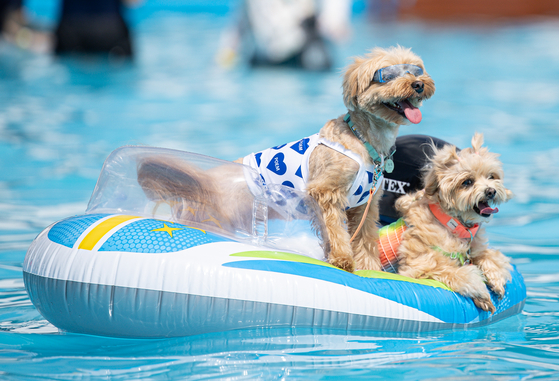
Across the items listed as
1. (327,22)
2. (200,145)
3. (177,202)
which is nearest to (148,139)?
(200,145)

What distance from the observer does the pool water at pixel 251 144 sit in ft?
12.2

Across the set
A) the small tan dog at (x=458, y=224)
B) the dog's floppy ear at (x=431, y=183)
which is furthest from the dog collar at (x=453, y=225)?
the dog's floppy ear at (x=431, y=183)

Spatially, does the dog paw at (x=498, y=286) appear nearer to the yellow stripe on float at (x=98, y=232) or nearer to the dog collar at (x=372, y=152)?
the dog collar at (x=372, y=152)

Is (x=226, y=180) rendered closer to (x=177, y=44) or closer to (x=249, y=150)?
(x=249, y=150)

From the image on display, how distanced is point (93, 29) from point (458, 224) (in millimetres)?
17846

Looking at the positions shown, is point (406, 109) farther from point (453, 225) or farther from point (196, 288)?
point (196, 288)

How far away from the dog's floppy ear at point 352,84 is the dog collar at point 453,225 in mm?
947

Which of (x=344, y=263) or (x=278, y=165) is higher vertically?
(x=278, y=165)

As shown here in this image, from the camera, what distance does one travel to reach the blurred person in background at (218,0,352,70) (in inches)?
689

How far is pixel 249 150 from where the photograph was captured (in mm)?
10656

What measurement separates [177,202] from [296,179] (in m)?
0.86

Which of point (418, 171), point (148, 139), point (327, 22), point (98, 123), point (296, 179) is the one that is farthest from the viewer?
point (327, 22)

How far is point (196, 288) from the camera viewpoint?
150 inches

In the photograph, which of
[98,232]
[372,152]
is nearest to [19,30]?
[98,232]
